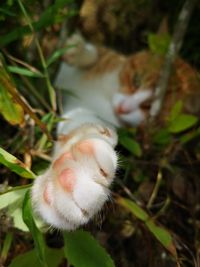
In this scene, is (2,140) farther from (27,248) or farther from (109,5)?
(109,5)

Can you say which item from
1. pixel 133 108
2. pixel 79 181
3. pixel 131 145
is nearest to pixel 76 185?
pixel 79 181

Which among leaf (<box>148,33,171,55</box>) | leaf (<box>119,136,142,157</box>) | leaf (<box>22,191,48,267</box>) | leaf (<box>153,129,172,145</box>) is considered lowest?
leaf (<box>153,129,172,145</box>)

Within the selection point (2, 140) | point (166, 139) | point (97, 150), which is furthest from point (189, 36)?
point (97, 150)

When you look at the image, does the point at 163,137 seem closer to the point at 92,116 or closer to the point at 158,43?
the point at 92,116

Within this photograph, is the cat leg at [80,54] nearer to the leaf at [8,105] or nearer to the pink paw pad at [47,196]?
the leaf at [8,105]

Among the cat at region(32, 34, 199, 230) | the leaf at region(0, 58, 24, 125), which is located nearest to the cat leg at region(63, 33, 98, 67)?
the cat at region(32, 34, 199, 230)

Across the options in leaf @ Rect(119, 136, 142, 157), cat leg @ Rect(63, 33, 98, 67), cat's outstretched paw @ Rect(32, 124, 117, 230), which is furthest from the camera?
cat leg @ Rect(63, 33, 98, 67)

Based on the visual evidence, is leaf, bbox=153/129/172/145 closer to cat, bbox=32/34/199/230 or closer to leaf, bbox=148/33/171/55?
cat, bbox=32/34/199/230
